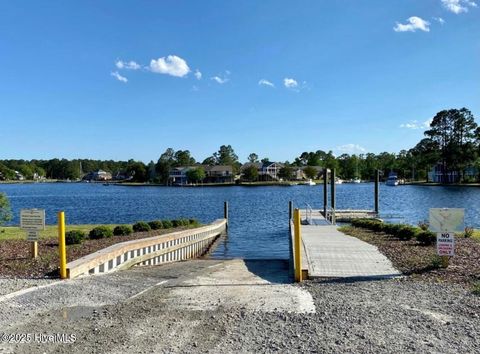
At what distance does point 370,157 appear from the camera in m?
185

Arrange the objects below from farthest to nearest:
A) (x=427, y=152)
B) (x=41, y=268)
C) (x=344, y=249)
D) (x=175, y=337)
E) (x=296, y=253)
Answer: (x=427, y=152), (x=344, y=249), (x=41, y=268), (x=296, y=253), (x=175, y=337)

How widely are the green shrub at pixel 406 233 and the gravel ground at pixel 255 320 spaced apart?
21.8ft

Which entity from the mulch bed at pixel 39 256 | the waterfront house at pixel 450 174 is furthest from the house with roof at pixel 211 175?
the mulch bed at pixel 39 256

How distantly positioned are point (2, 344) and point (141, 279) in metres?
3.88

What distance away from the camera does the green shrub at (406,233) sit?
14391 millimetres

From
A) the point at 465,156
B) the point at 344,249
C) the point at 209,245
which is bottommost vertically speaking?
the point at 209,245

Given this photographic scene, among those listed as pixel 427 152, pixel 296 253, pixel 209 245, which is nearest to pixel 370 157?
pixel 427 152

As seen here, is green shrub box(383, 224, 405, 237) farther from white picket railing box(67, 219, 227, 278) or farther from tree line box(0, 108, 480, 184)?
tree line box(0, 108, 480, 184)

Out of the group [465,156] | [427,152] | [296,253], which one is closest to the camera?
[296,253]

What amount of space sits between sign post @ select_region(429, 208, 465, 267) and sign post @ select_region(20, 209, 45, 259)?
8.71 meters

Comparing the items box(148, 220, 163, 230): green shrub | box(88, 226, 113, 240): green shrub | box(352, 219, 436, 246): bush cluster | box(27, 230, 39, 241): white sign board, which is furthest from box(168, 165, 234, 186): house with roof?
box(27, 230, 39, 241): white sign board

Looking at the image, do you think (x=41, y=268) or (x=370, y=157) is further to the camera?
(x=370, y=157)

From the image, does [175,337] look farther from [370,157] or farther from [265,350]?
[370,157]

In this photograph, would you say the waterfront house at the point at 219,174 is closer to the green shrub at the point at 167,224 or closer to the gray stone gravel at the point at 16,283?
the green shrub at the point at 167,224
